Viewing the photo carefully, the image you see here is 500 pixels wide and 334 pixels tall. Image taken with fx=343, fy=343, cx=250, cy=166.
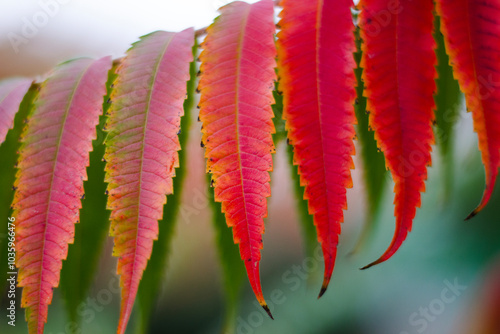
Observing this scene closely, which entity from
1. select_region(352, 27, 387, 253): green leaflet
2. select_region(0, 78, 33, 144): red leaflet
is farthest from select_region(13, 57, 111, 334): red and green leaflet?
select_region(352, 27, 387, 253): green leaflet

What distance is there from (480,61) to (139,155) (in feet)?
1.16

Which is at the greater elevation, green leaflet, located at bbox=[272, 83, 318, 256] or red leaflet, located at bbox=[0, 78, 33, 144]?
red leaflet, located at bbox=[0, 78, 33, 144]

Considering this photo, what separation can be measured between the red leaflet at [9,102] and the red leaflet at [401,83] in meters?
0.45

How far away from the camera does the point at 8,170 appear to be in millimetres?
518

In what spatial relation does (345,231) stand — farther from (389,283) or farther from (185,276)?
(185,276)

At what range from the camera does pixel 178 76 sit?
399mm

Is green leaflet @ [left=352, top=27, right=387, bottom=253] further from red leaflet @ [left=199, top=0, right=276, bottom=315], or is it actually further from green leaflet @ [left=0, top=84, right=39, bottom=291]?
green leaflet @ [left=0, top=84, right=39, bottom=291]

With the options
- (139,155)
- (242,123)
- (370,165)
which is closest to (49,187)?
(139,155)

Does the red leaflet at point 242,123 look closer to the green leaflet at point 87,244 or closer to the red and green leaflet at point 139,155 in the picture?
the red and green leaflet at point 139,155

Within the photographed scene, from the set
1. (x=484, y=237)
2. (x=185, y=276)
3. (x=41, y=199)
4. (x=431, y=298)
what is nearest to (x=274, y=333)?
(x=185, y=276)

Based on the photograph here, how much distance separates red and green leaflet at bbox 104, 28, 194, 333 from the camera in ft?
1.15

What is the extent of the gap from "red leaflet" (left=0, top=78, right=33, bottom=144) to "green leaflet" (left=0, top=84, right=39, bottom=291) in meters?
0.01

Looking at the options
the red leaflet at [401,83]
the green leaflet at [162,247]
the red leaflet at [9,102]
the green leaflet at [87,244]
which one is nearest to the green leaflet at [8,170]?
the red leaflet at [9,102]

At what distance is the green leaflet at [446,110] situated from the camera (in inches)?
16.0
